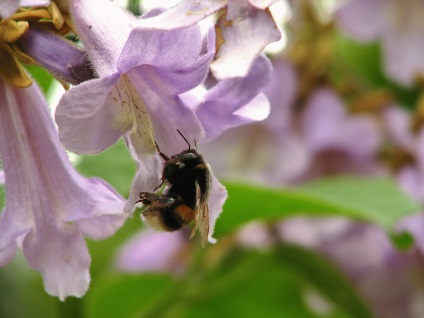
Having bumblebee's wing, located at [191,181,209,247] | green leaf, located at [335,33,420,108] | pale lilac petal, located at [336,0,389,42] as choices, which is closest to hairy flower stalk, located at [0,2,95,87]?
bumblebee's wing, located at [191,181,209,247]

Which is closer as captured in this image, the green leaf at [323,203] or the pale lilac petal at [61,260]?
the pale lilac petal at [61,260]

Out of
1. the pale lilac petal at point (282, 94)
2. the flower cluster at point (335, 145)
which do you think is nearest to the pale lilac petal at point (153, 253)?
the flower cluster at point (335, 145)

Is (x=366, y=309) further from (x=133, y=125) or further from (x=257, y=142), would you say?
(x=133, y=125)

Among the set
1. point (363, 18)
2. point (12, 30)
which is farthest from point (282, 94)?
point (12, 30)

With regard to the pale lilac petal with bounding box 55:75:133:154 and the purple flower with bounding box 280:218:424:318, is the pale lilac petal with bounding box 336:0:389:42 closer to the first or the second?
the purple flower with bounding box 280:218:424:318

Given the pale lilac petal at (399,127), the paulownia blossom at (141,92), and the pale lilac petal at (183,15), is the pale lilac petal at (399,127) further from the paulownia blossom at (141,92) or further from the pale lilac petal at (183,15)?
the pale lilac petal at (183,15)

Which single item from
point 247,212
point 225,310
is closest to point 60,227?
point 247,212

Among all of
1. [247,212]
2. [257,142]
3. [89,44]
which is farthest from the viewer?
[257,142]
